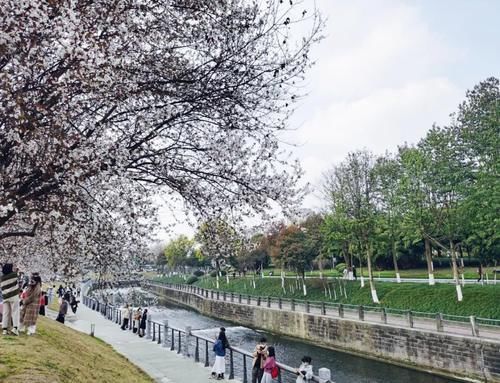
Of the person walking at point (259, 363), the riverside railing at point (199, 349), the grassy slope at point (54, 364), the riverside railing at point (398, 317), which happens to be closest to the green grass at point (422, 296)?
the riverside railing at point (398, 317)

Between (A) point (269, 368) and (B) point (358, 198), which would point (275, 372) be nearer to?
(A) point (269, 368)

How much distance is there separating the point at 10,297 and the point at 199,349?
1122 cm

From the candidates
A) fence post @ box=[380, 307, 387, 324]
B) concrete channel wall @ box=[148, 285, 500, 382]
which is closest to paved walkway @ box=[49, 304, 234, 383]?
concrete channel wall @ box=[148, 285, 500, 382]

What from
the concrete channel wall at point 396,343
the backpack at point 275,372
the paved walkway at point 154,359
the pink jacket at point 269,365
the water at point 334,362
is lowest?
the water at point 334,362

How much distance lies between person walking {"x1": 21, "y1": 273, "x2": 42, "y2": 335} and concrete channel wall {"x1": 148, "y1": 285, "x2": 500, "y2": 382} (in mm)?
15114

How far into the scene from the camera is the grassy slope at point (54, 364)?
7.12m

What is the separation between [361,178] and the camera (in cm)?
3123

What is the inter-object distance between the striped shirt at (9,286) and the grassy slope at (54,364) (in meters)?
0.92

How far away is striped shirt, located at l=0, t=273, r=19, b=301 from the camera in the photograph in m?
8.71

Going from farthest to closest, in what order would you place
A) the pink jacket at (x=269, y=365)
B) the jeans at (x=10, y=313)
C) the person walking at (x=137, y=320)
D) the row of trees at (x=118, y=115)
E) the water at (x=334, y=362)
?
the person walking at (x=137, y=320)
the water at (x=334, y=362)
the pink jacket at (x=269, y=365)
the jeans at (x=10, y=313)
the row of trees at (x=118, y=115)

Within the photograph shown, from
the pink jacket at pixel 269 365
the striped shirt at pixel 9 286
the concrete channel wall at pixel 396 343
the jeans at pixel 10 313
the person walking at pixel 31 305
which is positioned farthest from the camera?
the concrete channel wall at pixel 396 343

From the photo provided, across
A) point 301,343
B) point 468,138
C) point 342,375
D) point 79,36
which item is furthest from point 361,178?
point 79,36

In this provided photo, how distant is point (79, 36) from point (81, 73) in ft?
1.34

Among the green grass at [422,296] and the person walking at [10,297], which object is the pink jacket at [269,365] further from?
the green grass at [422,296]
